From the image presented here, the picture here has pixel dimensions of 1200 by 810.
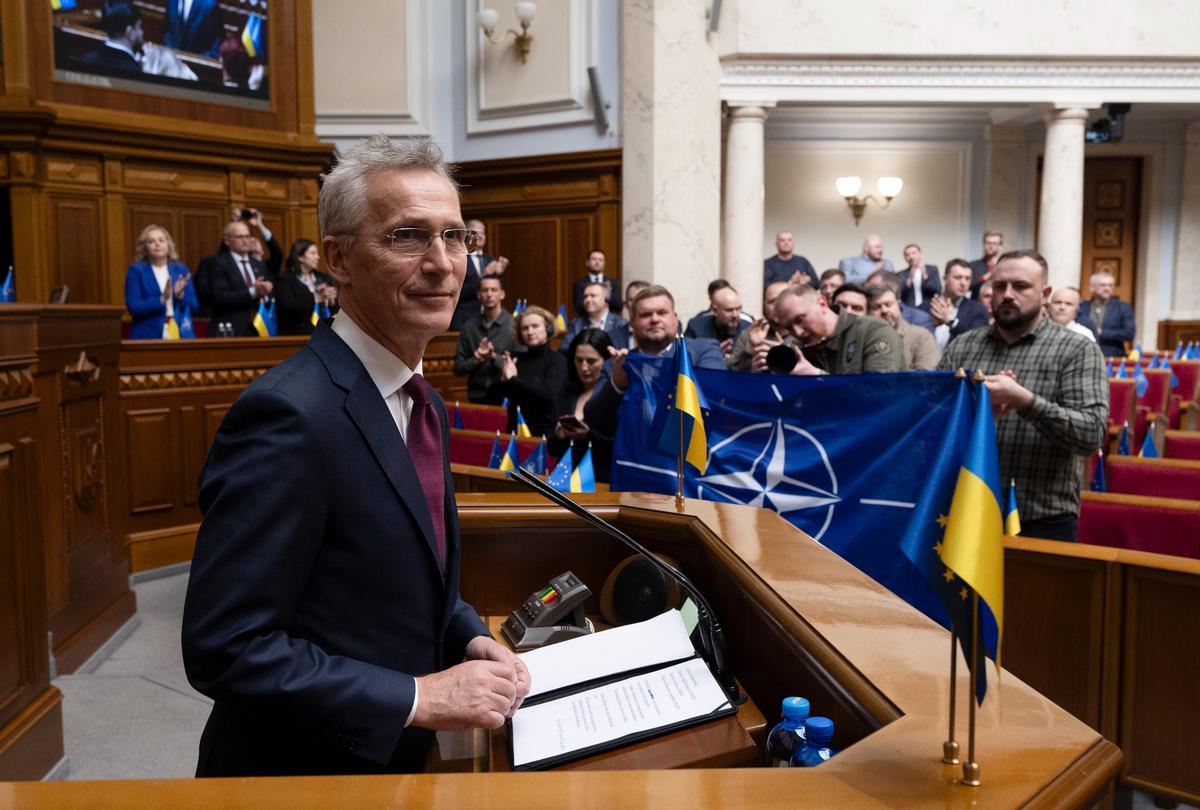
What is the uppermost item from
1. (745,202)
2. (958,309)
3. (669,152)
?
(669,152)

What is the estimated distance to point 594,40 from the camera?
30.4ft

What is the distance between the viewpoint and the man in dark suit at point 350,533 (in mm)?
1129

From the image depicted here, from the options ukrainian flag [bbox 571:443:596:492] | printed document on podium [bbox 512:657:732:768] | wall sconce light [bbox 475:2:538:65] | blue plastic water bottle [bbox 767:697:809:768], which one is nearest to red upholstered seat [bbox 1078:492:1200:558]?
ukrainian flag [bbox 571:443:596:492]

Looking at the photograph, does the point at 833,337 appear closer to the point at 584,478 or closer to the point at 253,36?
the point at 584,478

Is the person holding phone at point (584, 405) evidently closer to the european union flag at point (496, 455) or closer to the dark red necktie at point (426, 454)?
the european union flag at point (496, 455)

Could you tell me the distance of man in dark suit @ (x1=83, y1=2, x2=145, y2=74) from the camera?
27.3 ft

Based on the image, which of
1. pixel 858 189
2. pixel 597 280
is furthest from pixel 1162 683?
pixel 858 189

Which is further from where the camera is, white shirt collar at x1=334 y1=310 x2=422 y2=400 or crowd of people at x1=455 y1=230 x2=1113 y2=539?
crowd of people at x1=455 y1=230 x2=1113 y2=539

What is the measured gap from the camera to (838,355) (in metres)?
4.11

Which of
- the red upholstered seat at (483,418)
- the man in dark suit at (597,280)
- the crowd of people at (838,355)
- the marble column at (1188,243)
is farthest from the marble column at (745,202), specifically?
the marble column at (1188,243)

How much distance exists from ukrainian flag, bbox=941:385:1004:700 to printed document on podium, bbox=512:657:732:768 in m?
0.54

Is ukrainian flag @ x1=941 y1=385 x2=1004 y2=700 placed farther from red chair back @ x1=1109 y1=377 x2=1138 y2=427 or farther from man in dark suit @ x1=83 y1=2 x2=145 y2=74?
man in dark suit @ x1=83 y1=2 x2=145 y2=74

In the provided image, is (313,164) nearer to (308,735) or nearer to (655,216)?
(655,216)

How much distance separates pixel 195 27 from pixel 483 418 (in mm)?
5803
